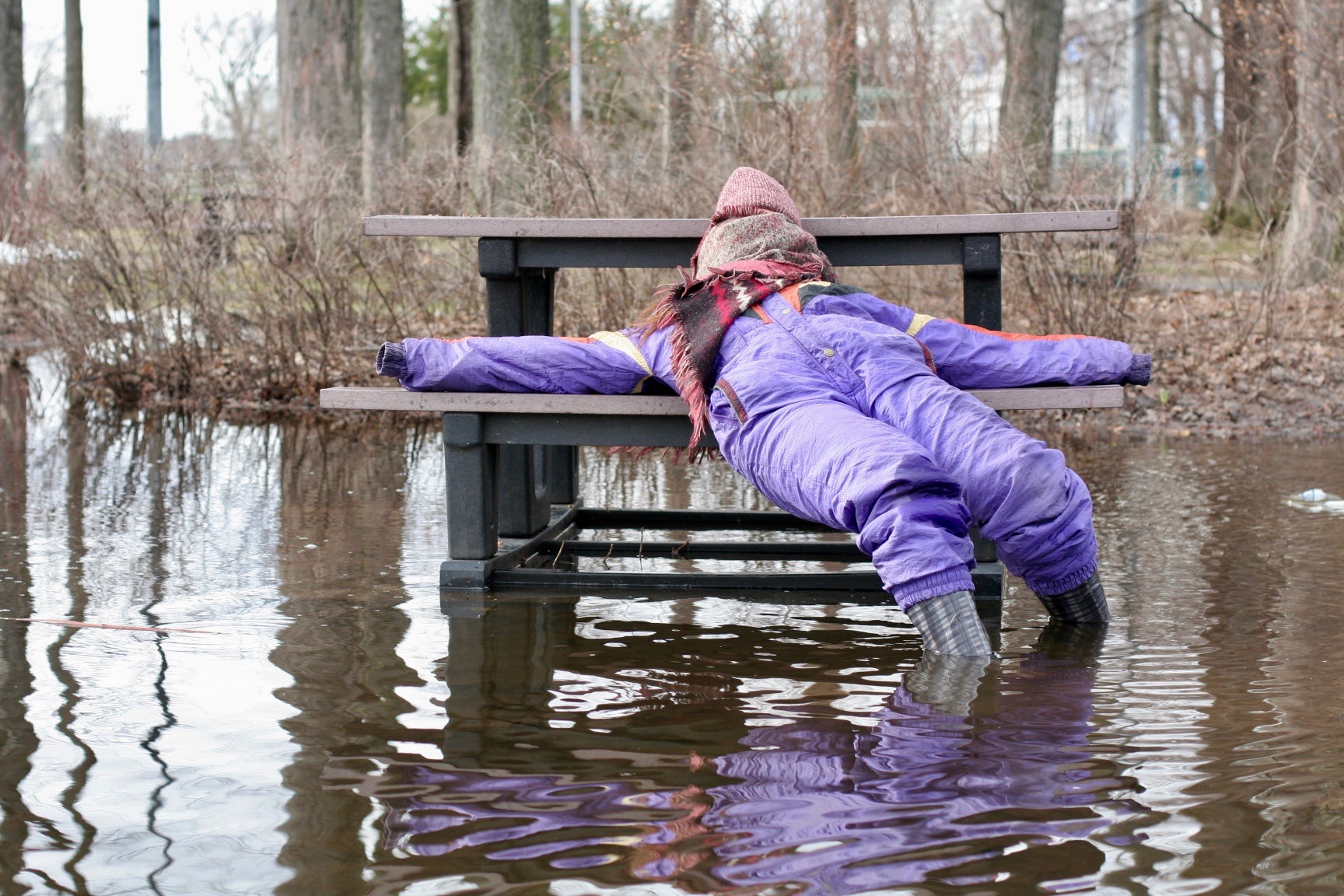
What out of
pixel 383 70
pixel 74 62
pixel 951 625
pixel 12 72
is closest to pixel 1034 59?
pixel 383 70

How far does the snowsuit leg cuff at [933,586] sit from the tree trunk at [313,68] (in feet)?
39.0

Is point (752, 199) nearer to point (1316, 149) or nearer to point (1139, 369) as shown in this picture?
point (1139, 369)

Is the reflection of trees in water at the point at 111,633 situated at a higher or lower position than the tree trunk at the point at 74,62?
lower

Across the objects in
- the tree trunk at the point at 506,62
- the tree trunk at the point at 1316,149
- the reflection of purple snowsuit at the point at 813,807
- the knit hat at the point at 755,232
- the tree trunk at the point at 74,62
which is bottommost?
the reflection of purple snowsuit at the point at 813,807

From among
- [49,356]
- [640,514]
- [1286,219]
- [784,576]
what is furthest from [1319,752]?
[1286,219]

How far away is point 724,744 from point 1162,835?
0.89m

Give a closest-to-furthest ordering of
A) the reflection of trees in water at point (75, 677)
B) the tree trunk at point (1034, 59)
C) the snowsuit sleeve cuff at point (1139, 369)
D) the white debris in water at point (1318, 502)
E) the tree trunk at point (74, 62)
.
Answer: the reflection of trees in water at point (75, 677), the snowsuit sleeve cuff at point (1139, 369), the white debris in water at point (1318, 502), the tree trunk at point (1034, 59), the tree trunk at point (74, 62)

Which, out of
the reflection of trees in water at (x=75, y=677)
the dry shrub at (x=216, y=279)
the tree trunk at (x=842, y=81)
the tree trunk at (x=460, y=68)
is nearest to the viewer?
the reflection of trees in water at (x=75, y=677)

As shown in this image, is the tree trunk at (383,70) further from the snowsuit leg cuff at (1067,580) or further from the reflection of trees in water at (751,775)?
the reflection of trees in water at (751,775)

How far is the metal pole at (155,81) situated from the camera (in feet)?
58.3

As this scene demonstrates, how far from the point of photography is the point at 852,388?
13.1 ft

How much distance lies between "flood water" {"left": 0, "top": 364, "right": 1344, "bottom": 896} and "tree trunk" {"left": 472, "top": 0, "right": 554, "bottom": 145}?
8.96m

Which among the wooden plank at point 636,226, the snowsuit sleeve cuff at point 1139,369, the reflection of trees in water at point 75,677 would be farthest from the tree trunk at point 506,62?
the snowsuit sleeve cuff at point 1139,369

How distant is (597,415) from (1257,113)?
11.9 m
